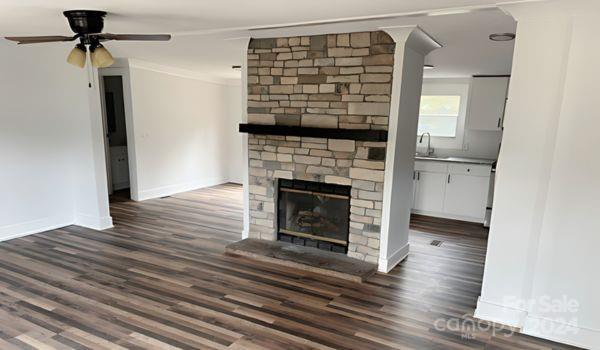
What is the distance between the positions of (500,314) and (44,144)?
514 centimetres

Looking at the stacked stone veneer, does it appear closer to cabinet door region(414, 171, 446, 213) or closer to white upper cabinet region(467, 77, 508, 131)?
cabinet door region(414, 171, 446, 213)

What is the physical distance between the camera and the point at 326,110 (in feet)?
12.1

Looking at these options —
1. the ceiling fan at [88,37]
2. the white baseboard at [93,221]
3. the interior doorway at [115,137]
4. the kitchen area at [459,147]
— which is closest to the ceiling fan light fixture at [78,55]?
the ceiling fan at [88,37]

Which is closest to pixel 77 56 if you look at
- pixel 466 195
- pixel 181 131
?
pixel 181 131

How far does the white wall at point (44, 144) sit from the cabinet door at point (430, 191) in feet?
14.9

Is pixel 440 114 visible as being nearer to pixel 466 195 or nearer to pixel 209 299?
pixel 466 195

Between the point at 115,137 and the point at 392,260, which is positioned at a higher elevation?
the point at 115,137

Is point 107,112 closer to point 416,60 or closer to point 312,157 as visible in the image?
point 312,157

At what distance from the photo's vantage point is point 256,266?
371 centimetres

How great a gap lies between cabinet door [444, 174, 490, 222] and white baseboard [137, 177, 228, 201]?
→ 4661mm

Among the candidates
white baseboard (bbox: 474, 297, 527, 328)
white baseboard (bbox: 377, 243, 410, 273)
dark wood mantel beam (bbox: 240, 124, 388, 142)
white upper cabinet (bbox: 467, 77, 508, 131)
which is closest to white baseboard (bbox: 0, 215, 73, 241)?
dark wood mantel beam (bbox: 240, 124, 388, 142)

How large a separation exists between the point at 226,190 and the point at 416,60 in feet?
Answer: 16.0

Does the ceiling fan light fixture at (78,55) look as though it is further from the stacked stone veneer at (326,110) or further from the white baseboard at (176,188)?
the white baseboard at (176,188)

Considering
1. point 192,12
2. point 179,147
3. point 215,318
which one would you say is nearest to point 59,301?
point 215,318
